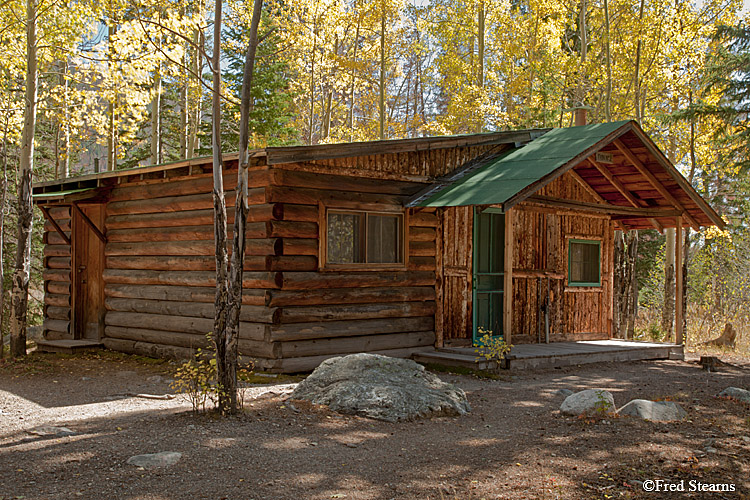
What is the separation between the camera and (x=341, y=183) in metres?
11.4

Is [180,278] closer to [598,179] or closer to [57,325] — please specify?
[57,325]

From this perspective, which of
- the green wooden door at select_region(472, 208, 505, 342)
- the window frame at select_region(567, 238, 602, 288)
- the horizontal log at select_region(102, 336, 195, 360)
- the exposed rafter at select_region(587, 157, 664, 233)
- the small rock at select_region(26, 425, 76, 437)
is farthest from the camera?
the window frame at select_region(567, 238, 602, 288)

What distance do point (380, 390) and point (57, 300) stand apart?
32.1ft

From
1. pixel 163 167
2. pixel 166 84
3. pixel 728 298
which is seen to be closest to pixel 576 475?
pixel 163 167

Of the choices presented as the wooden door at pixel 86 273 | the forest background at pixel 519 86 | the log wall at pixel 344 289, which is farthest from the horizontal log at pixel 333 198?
the wooden door at pixel 86 273

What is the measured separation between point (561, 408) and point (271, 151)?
538 cm

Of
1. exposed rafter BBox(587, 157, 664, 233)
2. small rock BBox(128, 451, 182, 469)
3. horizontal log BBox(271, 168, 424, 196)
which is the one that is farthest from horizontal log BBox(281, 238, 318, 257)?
exposed rafter BBox(587, 157, 664, 233)

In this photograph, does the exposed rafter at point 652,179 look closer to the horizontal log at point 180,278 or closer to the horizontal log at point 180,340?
the horizontal log at point 180,278

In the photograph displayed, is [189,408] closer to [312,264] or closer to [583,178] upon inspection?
[312,264]

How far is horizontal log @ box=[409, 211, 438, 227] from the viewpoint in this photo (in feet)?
40.7

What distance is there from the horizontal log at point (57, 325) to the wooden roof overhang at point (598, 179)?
7.95m

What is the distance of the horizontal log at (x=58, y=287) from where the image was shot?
14742mm

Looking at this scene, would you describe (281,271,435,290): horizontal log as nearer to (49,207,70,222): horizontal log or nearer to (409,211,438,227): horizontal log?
(409,211,438,227): horizontal log

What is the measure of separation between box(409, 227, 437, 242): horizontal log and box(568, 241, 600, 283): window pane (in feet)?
13.4
